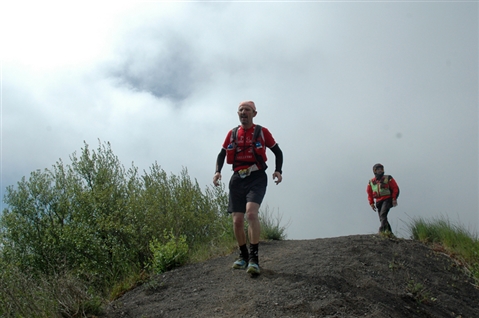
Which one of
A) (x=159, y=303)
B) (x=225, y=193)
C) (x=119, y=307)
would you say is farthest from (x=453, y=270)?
(x=225, y=193)

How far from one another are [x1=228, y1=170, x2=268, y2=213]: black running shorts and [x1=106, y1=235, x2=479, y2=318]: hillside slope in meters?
0.86

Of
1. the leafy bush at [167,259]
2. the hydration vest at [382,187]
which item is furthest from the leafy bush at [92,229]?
the hydration vest at [382,187]

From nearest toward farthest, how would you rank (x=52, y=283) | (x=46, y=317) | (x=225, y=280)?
1. (x=46, y=317)
2. (x=52, y=283)
3. (x=225, y=280)

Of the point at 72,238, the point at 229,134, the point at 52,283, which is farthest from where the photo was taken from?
the point at 72,238

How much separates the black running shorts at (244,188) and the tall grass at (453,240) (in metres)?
3.72

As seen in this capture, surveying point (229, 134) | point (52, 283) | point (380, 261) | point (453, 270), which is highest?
point (229, 134)

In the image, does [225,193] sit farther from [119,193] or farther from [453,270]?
[453,270]

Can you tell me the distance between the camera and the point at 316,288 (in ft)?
15.5

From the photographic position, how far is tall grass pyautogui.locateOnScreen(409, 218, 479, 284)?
23.3 feet

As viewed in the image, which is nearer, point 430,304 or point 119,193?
point 430,304

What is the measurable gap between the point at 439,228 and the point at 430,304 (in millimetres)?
3705

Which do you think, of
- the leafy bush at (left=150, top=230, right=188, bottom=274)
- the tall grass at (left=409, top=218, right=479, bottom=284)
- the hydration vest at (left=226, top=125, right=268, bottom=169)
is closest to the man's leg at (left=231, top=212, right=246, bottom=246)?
the hydration vest at (left=226, top=125, right=268, bottom=169)

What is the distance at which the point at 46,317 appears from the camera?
4578mm

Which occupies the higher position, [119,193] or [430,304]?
[119,193]
